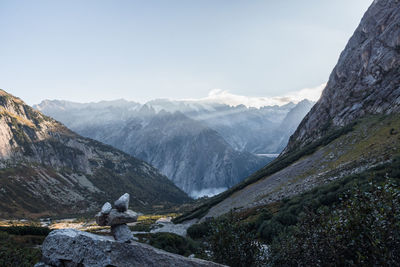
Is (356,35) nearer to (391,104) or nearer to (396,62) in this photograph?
(396,62)

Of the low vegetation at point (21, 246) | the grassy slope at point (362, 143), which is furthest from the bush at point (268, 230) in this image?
the low vegetation at point (21, 246)

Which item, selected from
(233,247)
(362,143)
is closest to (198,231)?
(233,247)

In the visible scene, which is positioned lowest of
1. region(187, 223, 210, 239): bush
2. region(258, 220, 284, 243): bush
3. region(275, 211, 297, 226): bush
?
region(187, 223, 210, 239): bush

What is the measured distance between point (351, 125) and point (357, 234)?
3380 inches

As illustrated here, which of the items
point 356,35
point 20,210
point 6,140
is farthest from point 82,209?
point 356,35

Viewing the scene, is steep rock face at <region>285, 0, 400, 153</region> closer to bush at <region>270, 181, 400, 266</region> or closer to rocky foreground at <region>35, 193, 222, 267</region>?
bush at <region>270, 181, 400, 266</region>

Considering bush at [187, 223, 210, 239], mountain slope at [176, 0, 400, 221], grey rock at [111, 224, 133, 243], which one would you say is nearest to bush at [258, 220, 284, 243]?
bush at [187, 223, 210, 239]

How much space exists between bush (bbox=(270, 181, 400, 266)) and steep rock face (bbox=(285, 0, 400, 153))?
256ft

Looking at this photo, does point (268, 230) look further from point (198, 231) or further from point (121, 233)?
point (121, 233)

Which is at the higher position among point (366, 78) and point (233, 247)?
point (366, 78)

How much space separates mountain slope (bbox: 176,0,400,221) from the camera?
58.8 metres

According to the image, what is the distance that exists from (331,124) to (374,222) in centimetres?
11044

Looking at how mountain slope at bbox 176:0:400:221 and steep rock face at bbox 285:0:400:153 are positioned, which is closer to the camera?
mountain slope at bbox 176:0:400:221

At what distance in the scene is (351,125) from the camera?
83.1 metres
